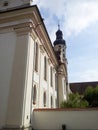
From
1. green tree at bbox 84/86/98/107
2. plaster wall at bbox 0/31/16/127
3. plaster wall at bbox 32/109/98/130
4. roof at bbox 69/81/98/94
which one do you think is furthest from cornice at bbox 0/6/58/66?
roof at bbox 69/81/98/94

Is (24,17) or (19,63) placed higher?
(24,17)

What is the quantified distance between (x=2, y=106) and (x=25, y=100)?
1525 millimetres

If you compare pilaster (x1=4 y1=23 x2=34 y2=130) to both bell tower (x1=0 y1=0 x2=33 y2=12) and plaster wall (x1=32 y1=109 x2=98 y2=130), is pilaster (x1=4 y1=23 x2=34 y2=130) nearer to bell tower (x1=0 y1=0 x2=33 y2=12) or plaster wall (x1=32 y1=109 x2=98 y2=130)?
plaster wall (x1=32 y1=109 x2=98 y2=130)

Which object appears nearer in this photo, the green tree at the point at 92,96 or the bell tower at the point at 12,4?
the bell tower at the point at 12,4

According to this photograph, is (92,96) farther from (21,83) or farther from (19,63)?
(21,83)

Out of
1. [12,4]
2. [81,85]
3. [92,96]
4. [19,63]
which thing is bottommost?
[92,96]

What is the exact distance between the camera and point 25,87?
1152cm

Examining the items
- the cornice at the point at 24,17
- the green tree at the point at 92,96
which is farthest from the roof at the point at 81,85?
the cornice at the point at 24,17

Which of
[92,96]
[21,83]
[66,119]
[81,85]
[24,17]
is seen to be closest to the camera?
[21,83]

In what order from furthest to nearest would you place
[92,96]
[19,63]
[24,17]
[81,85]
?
[81,85] → [92,96] → [24,17] → [19,63]

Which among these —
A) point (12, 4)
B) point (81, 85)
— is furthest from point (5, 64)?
point (81, 85)

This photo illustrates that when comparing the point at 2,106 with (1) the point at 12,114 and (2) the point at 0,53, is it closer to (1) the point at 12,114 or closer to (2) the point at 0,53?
(1) the point at 12,114

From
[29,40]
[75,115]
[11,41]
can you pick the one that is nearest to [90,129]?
[75,115]

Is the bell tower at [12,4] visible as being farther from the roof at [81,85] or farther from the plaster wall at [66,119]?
the roof at [81,85]
